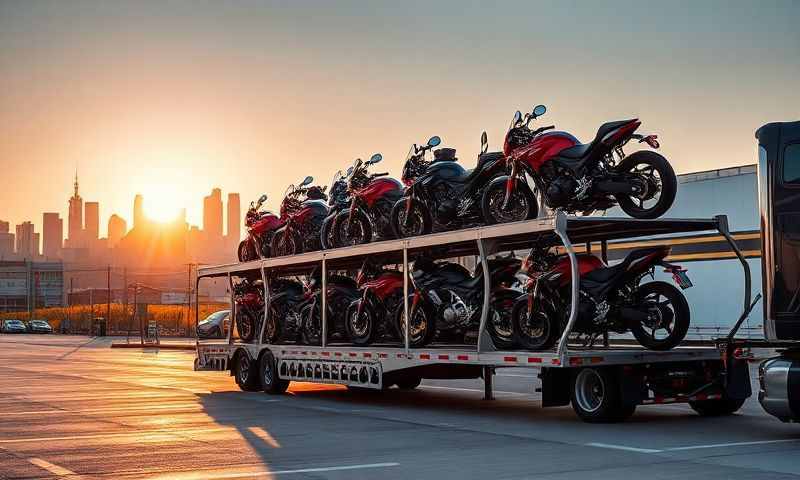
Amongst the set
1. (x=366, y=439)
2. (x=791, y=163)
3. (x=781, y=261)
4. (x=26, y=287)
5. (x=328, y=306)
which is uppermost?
(x=26, y=287)

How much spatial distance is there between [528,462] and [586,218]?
3.87 metres

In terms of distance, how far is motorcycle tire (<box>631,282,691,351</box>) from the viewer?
14.1 meters

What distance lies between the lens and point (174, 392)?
825 inches

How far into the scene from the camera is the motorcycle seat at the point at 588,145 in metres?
13.9

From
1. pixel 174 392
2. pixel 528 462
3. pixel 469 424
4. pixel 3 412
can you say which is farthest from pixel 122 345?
pixel 528 462

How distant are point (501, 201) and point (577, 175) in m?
1.33

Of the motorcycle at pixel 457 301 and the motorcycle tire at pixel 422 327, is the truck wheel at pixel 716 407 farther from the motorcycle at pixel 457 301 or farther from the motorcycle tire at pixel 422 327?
the motorcycle tire at pixel 422 327

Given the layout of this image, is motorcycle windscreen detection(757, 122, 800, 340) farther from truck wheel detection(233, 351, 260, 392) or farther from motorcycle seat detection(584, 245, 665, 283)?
truck wheel detection(233, 351, 260, 392)

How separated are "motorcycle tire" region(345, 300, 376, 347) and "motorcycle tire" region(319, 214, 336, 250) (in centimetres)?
160

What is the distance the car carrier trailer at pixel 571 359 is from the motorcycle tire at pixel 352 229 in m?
0.34

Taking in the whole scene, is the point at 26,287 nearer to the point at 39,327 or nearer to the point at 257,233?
the point at 39,327

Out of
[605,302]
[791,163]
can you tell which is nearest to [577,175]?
[605,302]

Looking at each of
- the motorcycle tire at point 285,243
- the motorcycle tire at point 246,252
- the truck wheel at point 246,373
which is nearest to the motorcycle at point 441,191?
the motorcycle tire at point 285,243

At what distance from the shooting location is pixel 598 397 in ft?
45.9
